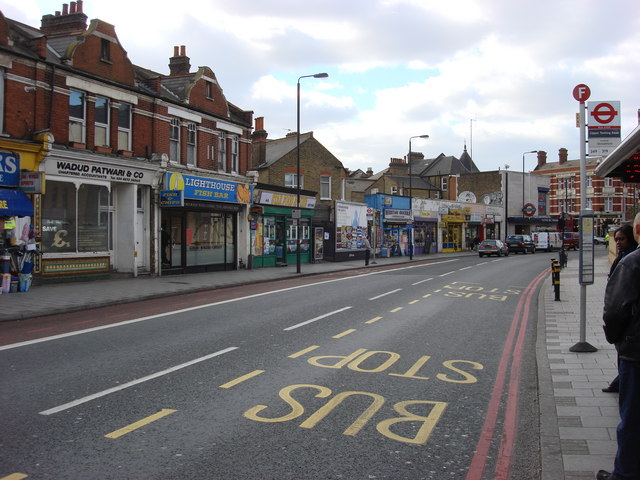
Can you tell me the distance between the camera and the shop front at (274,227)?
28.0m

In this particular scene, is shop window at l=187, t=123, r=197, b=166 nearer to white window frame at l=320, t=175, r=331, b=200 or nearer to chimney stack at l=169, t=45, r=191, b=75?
chimney stack at l=169, t=45, r=191, b=75

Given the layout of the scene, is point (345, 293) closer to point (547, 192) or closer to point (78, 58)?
point (78, 58)

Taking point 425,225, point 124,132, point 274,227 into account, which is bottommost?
point 274,227

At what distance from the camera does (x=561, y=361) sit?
7.54 meters

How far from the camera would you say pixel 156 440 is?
454 centimetres

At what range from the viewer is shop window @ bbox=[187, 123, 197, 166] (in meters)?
23.8

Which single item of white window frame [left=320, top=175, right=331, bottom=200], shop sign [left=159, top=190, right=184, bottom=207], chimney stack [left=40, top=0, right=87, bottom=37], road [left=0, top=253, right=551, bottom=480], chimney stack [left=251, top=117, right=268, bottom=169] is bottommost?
road [left=0, top=253, right=551, bottom=480]

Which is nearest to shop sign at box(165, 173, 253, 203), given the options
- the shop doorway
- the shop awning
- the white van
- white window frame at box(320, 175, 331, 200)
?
the shop doorway

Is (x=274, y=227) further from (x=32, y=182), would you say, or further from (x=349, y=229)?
(x=32, y=182)

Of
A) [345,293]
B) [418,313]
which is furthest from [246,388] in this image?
[345,293]

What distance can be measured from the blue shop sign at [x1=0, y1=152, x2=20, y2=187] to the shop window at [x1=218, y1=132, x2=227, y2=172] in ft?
34.9

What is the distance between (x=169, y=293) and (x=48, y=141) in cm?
625

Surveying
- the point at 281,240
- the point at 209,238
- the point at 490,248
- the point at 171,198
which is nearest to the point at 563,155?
the point at 490,248

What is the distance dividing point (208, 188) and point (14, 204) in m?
9.29
